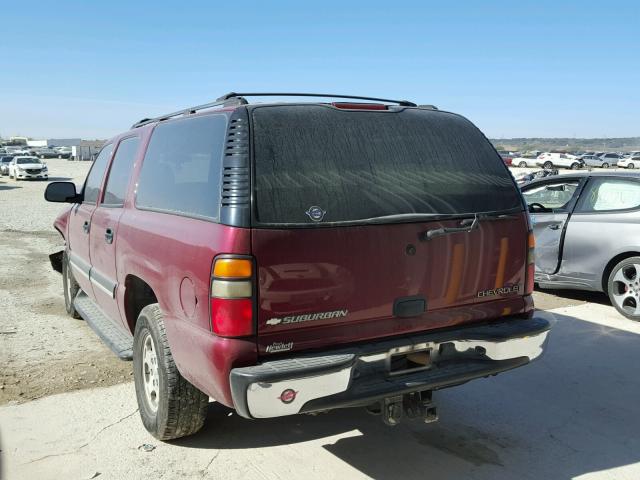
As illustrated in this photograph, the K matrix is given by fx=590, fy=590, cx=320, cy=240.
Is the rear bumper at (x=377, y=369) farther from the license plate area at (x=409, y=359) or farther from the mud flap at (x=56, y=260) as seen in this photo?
the mud flap at (x=56, y=260)

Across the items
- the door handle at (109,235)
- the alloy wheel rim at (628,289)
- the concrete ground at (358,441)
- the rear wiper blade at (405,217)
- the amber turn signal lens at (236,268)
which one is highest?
the rear wiper blade at (405,217)

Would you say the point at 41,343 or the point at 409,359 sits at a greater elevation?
the point at 409,359

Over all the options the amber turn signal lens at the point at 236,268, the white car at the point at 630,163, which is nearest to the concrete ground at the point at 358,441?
the amber turn signal lens at the point at 236,268

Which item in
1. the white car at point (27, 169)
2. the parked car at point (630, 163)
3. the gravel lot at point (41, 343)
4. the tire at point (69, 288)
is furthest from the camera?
the parked car at point (630, 163)

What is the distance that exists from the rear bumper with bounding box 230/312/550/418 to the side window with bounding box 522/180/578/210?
15.4ft

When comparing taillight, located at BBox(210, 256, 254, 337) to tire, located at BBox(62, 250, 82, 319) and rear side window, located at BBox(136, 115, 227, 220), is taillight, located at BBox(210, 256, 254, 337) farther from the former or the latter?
tire, located at BBox(62, 250, 82, 319)

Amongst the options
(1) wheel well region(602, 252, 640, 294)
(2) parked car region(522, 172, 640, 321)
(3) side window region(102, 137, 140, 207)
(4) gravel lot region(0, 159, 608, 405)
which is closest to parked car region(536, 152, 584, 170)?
(2) parked car region(522, 172, 640, 321)

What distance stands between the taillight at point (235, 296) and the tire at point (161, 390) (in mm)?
790

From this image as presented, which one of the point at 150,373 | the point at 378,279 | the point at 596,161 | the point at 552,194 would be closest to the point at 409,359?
the point at 378,279

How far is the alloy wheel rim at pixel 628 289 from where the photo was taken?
635 centimetres

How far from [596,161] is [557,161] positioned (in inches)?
224

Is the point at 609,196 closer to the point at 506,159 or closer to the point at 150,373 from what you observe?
the point at 506,159

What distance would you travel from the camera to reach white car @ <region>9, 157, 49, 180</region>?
3806 centimetres

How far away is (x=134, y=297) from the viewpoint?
4.02 metres
